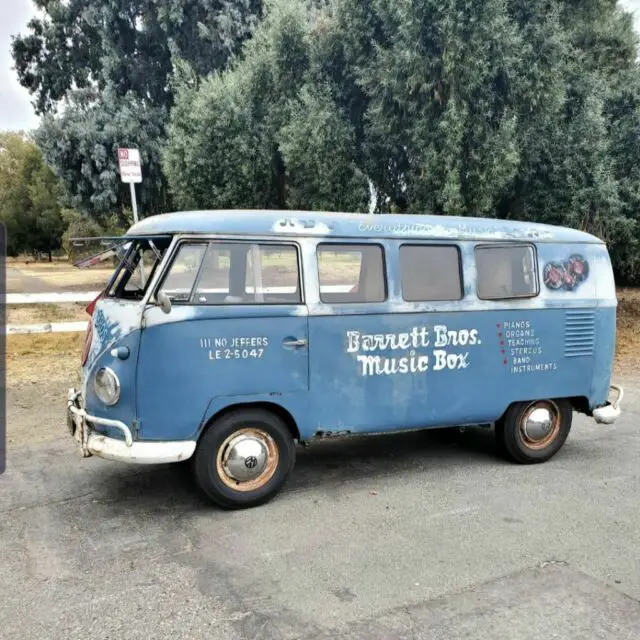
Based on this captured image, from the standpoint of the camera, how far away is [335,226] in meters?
5.30

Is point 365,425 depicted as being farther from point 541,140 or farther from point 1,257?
point 541,140

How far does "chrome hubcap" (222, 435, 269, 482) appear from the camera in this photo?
4969 mm

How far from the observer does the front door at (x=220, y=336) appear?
4.70 meters

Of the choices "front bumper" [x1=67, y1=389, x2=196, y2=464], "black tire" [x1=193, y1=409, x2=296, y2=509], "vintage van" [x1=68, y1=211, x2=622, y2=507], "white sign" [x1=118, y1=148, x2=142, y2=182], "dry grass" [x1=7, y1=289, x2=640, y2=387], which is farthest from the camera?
"dry grass" [x1=7, y1=289, x2=640, y2=387]

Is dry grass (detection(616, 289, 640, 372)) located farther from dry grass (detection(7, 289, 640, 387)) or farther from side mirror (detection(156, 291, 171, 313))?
side mirror (detection(156, 291, 171, 313))

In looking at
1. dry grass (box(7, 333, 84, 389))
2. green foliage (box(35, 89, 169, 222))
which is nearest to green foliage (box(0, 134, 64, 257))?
green foliage (box(35, 89, 169, 222))

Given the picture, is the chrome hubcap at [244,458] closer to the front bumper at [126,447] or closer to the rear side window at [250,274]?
the front bumper at [126,447]

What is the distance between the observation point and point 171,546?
14.6ft

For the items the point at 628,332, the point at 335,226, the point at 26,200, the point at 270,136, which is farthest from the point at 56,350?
the point at 26,200

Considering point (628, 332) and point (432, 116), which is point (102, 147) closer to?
point (432, 116)

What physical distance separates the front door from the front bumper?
8cm

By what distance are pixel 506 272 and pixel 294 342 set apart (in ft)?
7.14

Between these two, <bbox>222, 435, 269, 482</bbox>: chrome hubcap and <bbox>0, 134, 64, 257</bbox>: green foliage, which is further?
<bbox>0, 134, 64, 257</bbox>: green foliage

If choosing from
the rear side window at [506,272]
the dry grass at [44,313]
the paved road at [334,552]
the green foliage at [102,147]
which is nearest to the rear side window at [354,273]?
the rear side window at [506,272]
